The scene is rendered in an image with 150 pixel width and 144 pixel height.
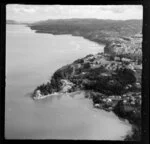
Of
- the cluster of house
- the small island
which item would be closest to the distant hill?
the small island

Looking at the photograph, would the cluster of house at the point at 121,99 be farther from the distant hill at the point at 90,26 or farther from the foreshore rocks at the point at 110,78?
the distant hill at the point at 90,26

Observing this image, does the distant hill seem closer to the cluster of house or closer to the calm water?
the calm water

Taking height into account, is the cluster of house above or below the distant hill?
below

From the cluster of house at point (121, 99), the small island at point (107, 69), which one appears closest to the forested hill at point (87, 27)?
the small island at point (107, 69)

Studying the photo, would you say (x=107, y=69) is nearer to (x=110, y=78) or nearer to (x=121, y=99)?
(x=110, y=78)

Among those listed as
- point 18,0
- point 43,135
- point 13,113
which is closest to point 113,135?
point 43,135

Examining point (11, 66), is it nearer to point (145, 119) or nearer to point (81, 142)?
point (81, 142)
